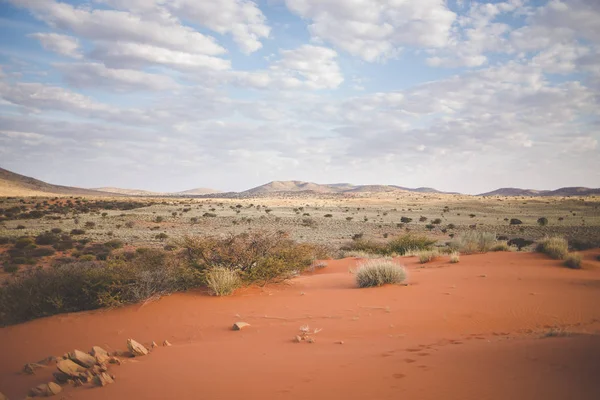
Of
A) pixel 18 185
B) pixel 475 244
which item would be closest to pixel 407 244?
pixel 475 244

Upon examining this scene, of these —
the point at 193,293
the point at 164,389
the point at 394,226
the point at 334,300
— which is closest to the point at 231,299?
the point at 193,293

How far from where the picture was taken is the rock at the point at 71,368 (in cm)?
488

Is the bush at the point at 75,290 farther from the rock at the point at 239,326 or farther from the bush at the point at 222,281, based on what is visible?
the rock at the point at 239,326

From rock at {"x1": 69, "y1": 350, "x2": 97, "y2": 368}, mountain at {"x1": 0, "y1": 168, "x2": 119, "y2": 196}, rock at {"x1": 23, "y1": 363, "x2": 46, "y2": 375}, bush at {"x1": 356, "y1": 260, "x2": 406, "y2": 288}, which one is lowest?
rock at {"x1": 23, "y1": 363, "x2": 46, "y2": 375}

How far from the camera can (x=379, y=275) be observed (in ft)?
34.9

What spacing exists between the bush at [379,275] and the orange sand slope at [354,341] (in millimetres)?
451

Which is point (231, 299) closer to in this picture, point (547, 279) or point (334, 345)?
point (334, 345)

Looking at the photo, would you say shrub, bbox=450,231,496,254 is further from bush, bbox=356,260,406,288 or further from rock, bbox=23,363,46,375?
rock, bbox=23,363,46,375

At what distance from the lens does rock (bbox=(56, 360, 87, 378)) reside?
4.88 m

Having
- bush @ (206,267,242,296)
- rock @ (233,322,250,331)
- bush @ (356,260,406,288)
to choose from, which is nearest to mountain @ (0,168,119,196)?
bush @ (206,267,242,296)

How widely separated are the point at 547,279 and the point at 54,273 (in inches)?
531

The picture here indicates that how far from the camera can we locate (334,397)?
12.3 ft

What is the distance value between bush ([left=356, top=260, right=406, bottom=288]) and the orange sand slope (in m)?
0.45

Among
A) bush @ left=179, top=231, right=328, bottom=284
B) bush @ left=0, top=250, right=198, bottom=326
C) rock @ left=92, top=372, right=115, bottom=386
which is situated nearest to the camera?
rock @ left=92, top=372, right=115, bottom=386
